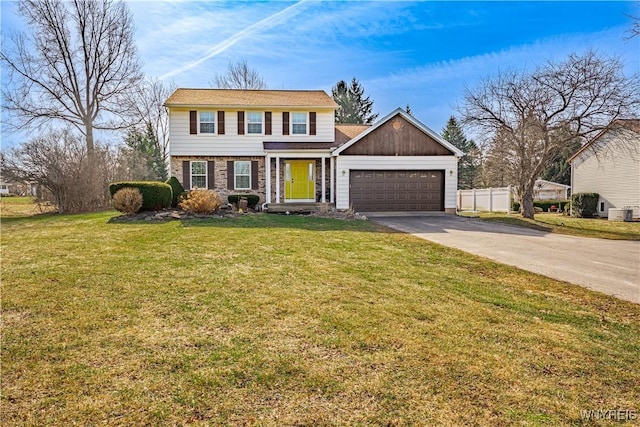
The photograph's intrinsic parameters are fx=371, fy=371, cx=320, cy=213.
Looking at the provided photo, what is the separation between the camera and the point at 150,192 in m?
14.1

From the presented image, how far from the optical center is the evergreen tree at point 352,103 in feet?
136

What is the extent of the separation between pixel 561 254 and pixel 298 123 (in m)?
14.2

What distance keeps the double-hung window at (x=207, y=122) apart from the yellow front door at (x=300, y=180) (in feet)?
14.1

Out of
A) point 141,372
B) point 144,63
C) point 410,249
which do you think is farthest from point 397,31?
point 144,63

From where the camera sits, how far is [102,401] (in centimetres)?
257

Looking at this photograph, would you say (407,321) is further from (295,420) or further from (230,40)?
(230,40)

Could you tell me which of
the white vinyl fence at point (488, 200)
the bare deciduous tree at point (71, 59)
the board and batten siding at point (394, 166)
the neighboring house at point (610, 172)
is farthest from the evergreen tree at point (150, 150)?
the neighboring house at point (610, 172)

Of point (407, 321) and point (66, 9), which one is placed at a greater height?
point (66, 9)

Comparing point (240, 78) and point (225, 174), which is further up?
point (240, 78)

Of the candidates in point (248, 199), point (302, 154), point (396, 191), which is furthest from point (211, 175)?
point (396, 191)

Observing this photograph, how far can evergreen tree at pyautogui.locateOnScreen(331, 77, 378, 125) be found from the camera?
136 feet

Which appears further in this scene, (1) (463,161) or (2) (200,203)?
(1) (463,161)

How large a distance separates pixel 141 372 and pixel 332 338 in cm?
169

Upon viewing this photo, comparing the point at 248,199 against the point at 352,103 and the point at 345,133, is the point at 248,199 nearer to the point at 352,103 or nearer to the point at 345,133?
the point at 345,133
